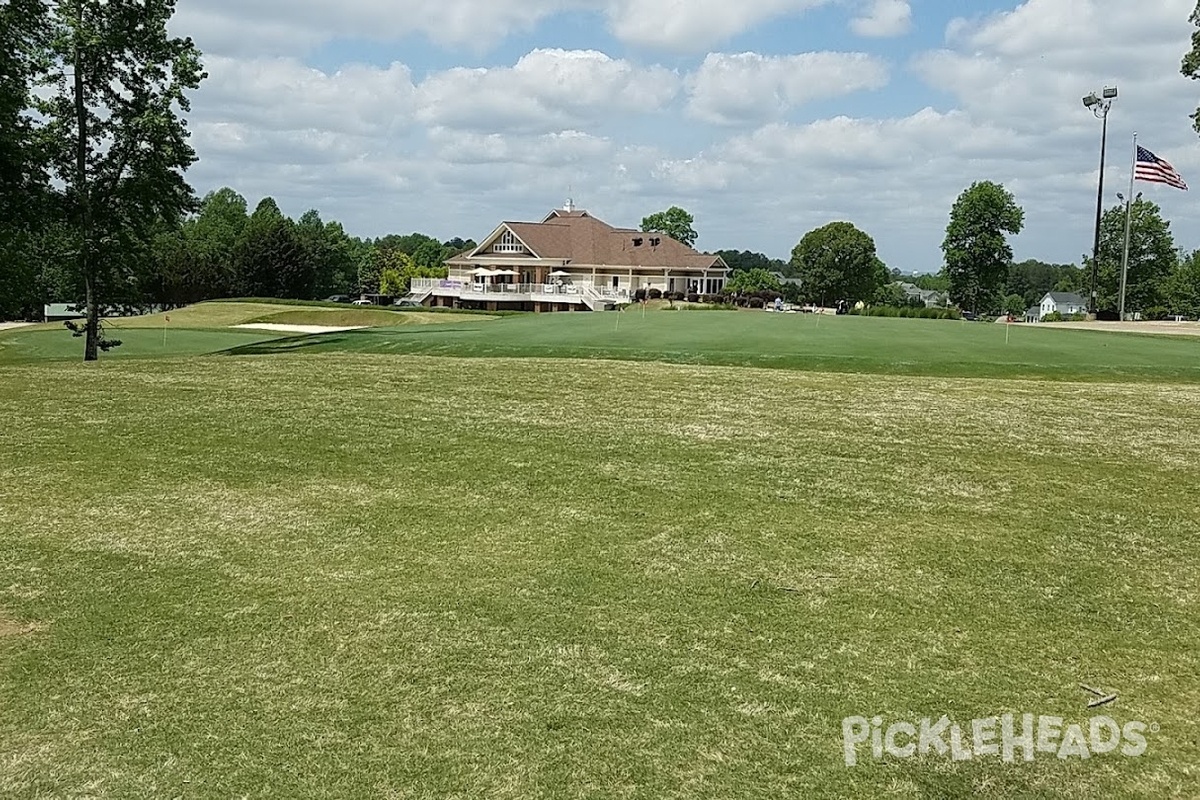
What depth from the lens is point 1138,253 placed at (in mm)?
82938

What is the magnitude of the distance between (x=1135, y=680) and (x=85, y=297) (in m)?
26.5

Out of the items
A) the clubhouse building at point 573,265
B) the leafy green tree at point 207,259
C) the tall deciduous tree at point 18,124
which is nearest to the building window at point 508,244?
the clubhouse building at point 573,265

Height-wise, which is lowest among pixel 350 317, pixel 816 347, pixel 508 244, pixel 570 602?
pixel 570 602

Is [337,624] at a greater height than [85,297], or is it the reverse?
[85,297]

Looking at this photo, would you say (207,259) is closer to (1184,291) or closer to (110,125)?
(110,125)

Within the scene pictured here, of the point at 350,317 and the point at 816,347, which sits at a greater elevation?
the point at 350,317

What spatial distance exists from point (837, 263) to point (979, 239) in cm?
1608

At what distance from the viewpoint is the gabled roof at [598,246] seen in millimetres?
80750

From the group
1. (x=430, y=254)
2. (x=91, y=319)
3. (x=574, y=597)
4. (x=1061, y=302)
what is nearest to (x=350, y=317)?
(x=91, y=319)

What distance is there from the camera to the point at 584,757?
397cm

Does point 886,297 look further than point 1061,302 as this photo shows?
No

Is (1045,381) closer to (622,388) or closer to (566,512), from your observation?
(622,388)

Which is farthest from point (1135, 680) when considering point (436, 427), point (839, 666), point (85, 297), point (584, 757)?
point (85, 297)

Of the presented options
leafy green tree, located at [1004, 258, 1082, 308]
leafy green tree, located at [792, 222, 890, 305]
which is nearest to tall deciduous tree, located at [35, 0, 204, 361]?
leafy green tree, located at [792, 222, 890, 305]
